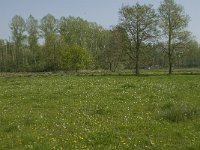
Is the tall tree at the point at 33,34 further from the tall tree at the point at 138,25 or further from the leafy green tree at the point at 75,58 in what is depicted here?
the tall tree at the point at 138,25

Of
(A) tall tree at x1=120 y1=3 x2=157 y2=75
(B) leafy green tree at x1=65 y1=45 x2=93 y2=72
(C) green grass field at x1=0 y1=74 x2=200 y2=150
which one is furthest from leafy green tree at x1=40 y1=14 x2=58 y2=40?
(C) green grass field at x1=0 y1=74 x2=200 y2=150

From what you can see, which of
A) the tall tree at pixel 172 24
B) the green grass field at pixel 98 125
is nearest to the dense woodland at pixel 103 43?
the tall tree at pixel 172 24

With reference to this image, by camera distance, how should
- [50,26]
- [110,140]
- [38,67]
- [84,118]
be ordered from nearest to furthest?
[110,140] → [84,118] → [38,67] → [50,26]

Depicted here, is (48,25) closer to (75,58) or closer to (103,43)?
(103,43)

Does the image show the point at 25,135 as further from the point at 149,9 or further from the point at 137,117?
the point at 149,9

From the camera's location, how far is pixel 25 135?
12.2m

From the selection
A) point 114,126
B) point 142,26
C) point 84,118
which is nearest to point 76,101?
point 84,118

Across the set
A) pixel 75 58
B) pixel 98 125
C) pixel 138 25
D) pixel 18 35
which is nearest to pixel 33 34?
pixel 18 35

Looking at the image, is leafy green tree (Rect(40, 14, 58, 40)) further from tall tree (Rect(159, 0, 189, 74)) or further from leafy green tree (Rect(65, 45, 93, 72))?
tall tree (Rect(159, 0, 189, 74))

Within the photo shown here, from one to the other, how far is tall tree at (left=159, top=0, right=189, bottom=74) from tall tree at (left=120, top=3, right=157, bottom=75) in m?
3.66

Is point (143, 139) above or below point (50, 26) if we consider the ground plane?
below

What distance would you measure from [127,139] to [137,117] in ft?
11.8

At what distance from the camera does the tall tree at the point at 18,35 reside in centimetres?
12150

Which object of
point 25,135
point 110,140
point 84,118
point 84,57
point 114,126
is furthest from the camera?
point 84,57
